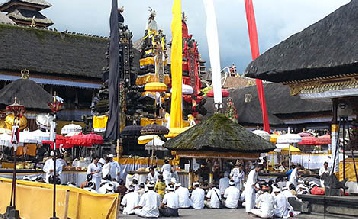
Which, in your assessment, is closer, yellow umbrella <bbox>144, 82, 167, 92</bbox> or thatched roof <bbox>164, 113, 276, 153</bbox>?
thatched roof <bbox>164, 113, 276, 153</bbox>

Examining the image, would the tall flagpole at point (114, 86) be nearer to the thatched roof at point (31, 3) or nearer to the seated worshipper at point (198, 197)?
the seated worshipper at point (198, 197)

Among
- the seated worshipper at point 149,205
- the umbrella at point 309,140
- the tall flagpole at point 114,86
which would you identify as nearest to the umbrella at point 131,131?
the tall flagpole at point 114,86

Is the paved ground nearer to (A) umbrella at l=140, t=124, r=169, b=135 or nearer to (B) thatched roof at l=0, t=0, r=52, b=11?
(A) umbrella at l=140, t=124, r=169, b=135

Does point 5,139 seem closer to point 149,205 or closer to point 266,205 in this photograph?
point 149,205

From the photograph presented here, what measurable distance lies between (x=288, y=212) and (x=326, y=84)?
532 centimetres

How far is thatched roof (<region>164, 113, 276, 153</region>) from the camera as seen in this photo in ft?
73.9

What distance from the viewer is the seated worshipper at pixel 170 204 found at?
17.9 metres

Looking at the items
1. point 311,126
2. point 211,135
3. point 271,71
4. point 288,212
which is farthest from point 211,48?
point 311,126

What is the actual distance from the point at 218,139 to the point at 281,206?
5497mm

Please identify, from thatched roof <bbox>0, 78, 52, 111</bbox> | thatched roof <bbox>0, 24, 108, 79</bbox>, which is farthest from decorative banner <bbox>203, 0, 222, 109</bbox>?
thatched roof <bbox>0, 24, 108, 79</bbox>

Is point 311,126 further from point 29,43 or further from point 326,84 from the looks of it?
point 326,84

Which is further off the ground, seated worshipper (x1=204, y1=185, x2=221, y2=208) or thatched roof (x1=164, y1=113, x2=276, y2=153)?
thatched roof (x1=164, y1=113, x2=276, y2=153)

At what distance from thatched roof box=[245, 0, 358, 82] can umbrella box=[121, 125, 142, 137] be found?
18134 mm

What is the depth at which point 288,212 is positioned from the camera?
1788 cm
